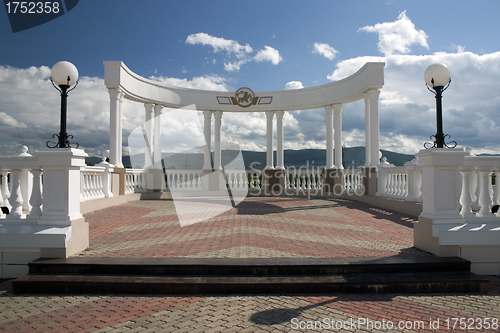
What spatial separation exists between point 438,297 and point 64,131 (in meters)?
6.80

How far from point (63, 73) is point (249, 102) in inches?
519

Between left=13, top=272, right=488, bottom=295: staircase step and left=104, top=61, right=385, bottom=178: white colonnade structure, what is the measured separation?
9.78 metres

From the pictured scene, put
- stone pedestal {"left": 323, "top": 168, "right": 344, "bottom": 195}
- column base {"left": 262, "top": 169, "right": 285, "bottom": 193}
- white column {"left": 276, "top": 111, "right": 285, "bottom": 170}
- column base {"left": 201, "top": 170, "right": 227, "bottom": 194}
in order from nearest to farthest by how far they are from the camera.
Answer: stone pedestal {"left": 323, "top": 168, "right": 344, "bottom": 195}
column base {"left": 262, "top": 169, "right": 285, "bottom": 193}
column base {"left": 201, "top": 170, "right": 227, "bottom": 194}
white column {"left": 276, "top": 111, "right": 285, "bottom": 170}

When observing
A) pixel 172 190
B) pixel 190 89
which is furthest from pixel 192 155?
pixel 190 89

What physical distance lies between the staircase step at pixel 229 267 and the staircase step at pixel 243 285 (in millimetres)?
190

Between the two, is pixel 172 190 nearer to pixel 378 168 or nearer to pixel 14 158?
pixel 378 168

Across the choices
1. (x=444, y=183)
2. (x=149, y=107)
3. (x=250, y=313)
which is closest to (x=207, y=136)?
(x=149, y=107)

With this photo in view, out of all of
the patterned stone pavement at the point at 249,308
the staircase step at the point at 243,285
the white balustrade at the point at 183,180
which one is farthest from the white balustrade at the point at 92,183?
the staircase step at the point at 243,285

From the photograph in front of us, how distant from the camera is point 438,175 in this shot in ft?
17.6

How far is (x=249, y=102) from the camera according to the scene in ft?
60.6

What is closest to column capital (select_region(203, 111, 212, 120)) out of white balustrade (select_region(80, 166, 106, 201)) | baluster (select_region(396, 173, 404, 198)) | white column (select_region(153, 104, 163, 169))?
white column (select_region(153, 104, 163, 169))

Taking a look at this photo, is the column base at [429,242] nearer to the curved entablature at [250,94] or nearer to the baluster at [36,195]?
the baluster at [36,195]

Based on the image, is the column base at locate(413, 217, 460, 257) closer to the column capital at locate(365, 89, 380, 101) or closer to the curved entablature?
the column capital at locate(365, 89, 380, 101)

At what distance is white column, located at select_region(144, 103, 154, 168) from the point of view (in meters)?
16.7
